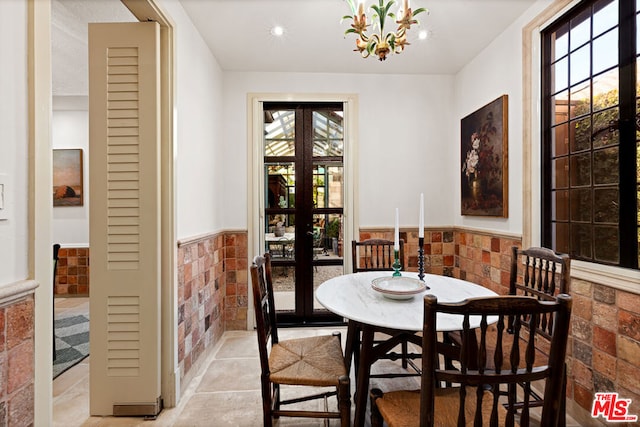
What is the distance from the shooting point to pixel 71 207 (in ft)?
14.4

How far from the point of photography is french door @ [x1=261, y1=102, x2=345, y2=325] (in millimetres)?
3438

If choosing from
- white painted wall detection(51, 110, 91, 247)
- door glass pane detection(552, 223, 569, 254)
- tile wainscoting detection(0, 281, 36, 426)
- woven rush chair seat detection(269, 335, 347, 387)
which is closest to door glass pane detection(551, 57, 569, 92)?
door glass pane detection(552, 223, 569, 254)

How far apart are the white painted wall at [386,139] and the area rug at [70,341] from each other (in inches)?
65.5

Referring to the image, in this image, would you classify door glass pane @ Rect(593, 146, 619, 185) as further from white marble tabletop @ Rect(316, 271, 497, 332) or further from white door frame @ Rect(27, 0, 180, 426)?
white door frame @ Rect(27, 0, 180, 426)

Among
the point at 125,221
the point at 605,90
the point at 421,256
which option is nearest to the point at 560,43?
the point at 605,90

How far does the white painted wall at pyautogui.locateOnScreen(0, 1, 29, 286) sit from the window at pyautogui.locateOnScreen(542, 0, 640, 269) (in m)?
2.61

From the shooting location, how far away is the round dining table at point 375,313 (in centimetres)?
136

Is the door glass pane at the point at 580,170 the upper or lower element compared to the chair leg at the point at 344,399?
upper

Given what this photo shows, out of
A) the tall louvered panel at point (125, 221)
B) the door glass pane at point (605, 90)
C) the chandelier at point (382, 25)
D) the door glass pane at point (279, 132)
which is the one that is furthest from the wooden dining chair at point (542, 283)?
the door glass pane at point (279, 132)

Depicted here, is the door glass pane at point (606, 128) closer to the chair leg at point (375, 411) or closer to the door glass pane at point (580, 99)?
the door glass pane at point (580, 99)

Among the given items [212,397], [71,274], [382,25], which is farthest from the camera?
[71,274]

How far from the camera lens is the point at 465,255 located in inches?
128

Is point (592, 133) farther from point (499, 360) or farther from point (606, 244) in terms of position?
point (499, 360)

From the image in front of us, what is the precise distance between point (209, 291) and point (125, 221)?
1.08 meters
